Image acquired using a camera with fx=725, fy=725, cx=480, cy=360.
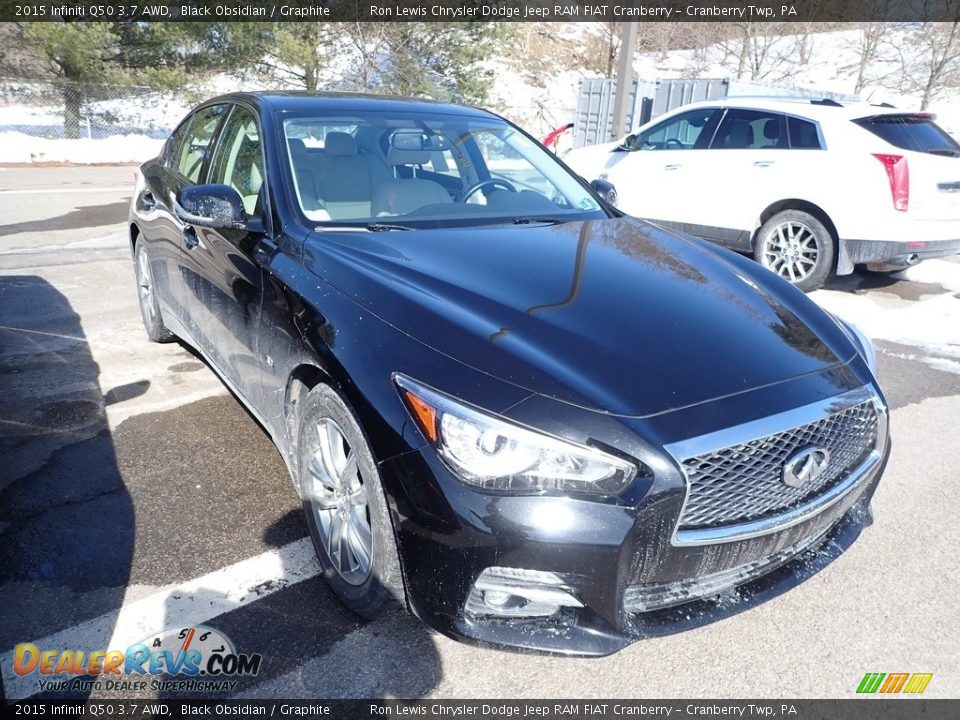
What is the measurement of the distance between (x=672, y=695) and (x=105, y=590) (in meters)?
1.95

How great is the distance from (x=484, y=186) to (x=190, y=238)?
151 centimetres

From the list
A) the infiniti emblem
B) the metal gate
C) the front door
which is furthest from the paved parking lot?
the metal gate

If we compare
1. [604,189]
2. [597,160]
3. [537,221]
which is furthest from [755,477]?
[597,160]

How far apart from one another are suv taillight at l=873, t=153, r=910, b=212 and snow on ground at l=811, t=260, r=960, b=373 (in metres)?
0.91

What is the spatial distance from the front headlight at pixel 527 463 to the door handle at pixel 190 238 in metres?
2.26

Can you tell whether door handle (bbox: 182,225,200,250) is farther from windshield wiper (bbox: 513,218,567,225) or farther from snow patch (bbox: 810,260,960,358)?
snow patch (bbox: 810,260,960,358)

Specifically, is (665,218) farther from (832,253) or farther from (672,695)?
(672,695)

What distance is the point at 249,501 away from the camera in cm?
315

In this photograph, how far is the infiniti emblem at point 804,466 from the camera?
2.08 meters

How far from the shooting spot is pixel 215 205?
9.70ft

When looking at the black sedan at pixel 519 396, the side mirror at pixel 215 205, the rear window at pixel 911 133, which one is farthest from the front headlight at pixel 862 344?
the rear window at pixel 911 133

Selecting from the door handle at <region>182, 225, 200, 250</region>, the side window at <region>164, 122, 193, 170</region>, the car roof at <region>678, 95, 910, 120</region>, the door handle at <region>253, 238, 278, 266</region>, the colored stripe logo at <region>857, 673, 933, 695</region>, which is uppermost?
the car roof at <region>678, 95, 910, 120</region>

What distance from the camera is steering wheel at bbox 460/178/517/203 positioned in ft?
11.4

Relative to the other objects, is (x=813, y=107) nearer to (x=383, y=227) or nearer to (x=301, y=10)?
(x=383, y=227)
